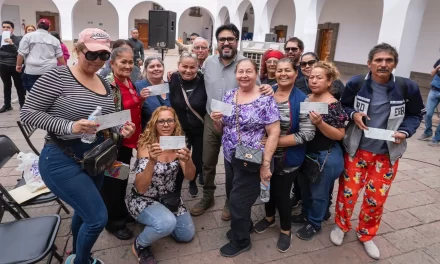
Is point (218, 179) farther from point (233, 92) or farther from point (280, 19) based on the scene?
point (280, 19)

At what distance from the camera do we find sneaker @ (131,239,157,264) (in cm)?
222

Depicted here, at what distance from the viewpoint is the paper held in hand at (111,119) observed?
170 centimetres

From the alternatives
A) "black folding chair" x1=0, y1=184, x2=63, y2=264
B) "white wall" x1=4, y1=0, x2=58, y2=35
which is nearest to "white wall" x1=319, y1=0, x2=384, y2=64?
"black folding chair" x1=0, y1=184, x2=63, y2=264

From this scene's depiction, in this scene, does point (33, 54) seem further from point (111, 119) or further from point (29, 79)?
point (111, 119)

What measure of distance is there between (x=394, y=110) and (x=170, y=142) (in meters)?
1.72

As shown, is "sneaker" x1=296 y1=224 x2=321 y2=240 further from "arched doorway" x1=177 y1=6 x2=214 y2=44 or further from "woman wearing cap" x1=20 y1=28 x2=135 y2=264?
"arched doorway" x1=177 y1=6 x2=214 y2=44

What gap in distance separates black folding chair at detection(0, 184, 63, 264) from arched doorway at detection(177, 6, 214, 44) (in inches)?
938

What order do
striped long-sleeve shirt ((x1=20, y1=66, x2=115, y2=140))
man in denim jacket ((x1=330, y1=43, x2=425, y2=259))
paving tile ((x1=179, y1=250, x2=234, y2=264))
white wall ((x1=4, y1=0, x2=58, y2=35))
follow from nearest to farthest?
striped long-sleeve shirt ((x1=20, y1=66, x2=115, y2=140))
man in denim jacket ((x1=330, y1=43, x2=425, y2=259))
paving tile ((x1=179, y1=250, x2=234, y2=264))
white wall ((x1=4, y1=0, x2=58, y2=35))

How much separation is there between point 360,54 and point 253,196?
39.5 feet

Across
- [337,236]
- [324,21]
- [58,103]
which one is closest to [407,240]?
[337,236]

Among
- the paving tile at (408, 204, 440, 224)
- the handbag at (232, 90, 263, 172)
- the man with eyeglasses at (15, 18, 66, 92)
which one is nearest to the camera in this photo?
the handbag at (232, 90, 263, 172)

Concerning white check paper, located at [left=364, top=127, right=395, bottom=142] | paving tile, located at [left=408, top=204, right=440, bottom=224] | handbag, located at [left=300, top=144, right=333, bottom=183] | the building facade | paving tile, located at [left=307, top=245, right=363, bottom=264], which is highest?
the building facade

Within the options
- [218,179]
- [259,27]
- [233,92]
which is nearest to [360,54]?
[259,27]

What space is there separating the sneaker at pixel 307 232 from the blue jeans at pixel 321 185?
1.3 inches
